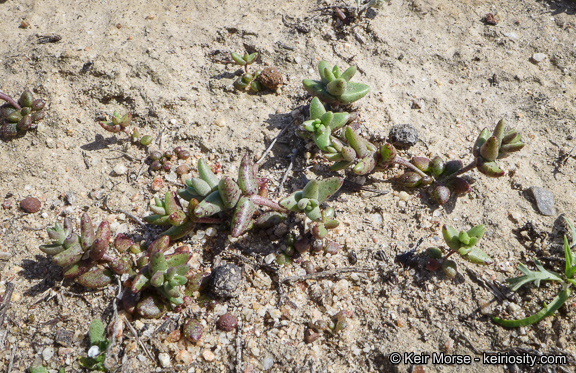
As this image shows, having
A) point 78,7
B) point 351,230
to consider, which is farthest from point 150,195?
point 78,7

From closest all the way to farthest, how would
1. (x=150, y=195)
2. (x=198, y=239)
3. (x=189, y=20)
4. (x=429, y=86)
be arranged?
(x=198, y=239)
(x=150, y=195)
(x=429, y=86)
(x=189, y=20)

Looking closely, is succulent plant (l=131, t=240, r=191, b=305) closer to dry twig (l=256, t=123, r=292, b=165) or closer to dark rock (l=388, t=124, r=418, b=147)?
dry twig (l=256, t=123, r=292, b=165)

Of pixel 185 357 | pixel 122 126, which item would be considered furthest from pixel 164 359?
pixel 122 126

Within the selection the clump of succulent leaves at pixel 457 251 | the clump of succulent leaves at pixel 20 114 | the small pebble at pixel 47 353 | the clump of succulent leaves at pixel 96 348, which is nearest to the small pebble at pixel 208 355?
the clump of succulent leaves at pixel 96 348

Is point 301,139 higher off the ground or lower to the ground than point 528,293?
higher

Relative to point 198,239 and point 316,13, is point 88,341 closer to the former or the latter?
point 198,239
